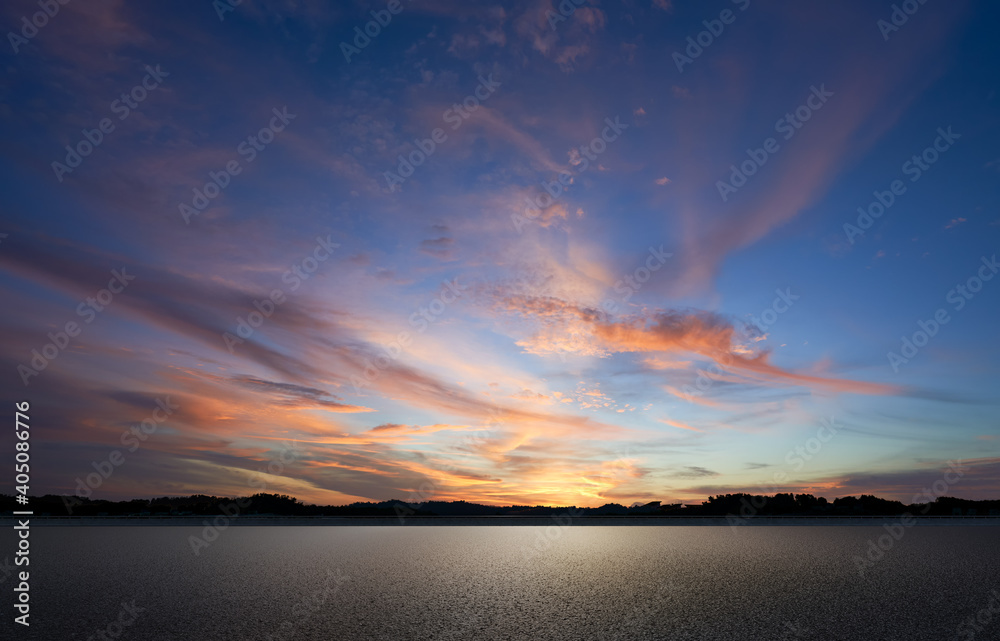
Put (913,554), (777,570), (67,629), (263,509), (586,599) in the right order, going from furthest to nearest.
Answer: (263,509) < (913,554) < (777,570) < (586,599) < (67,629)

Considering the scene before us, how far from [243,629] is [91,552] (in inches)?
1252

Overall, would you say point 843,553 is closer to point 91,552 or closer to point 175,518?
point 91,552

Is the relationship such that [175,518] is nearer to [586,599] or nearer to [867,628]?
[586,599]

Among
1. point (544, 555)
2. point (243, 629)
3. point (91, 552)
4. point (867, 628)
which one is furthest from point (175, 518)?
point (867, 628)

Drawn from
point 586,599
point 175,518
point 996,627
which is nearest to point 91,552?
point 586,599

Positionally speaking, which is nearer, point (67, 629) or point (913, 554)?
point (67, 629)

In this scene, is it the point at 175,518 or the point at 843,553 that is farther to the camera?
the point at 175,518

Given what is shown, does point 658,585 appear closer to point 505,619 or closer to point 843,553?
point 505,619

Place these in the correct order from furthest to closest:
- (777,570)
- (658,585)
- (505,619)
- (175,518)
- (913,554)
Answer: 1. (175,518)
2. (913,554)
3. (777,570)
4. (658,585)
5. (505,619)

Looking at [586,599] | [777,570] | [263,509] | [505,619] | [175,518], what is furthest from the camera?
[263,509]

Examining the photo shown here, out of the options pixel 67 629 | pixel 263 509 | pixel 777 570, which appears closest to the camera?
pixel 67 629

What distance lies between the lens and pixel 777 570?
30.2 meters

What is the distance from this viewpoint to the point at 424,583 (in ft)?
83.6

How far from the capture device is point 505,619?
17750mm
